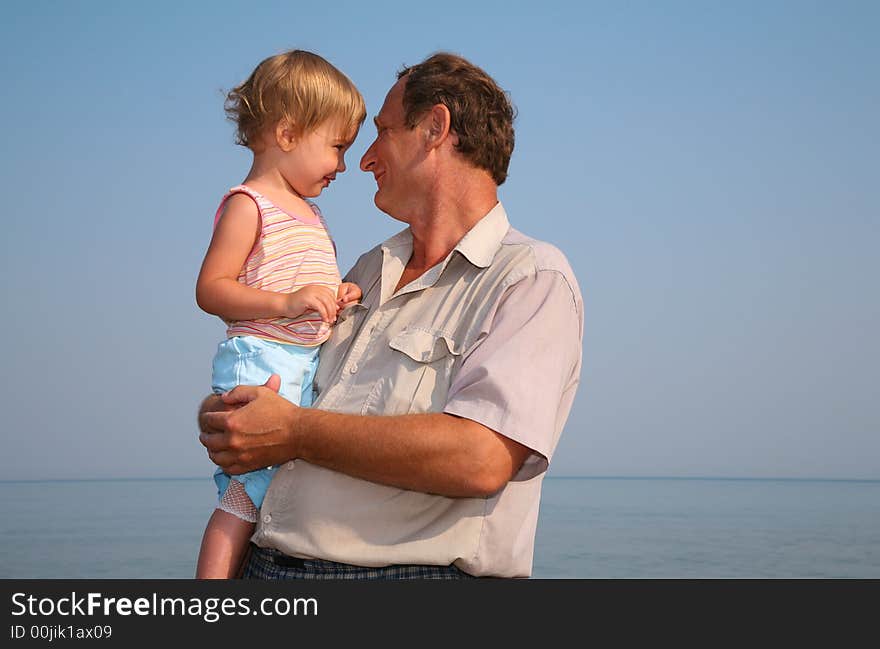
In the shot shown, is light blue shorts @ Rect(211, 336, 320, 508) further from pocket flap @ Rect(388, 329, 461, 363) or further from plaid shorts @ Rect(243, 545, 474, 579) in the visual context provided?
pocket flap @ Rect(388, 329, 461, 363)

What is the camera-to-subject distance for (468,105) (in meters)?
2.89

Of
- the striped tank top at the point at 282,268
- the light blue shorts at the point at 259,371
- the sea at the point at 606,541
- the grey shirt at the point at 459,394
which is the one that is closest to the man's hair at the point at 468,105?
the grey shirt at the point at 459,394

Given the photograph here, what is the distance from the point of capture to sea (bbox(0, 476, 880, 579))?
11.3 meters

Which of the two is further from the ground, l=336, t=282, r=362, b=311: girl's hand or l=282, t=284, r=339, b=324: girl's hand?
l=336, t=282, r=362, b=311: girl's hand

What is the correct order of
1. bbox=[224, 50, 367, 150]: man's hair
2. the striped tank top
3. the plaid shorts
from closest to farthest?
the plaid shorts → the striped tank top → bbox=[224, 50, 367, 150]: man's hair

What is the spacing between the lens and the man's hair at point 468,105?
9.45 ft

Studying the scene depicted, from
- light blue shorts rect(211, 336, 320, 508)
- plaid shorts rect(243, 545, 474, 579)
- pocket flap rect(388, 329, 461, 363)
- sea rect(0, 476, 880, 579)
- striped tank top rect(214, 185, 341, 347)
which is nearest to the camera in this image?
plaid shorts rect(243, 545, 474, 579)

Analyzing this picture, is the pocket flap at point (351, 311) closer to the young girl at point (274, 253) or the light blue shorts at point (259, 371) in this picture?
the young girl at point (274, 253)

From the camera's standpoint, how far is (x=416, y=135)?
2.90 m

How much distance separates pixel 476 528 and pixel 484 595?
0.15m

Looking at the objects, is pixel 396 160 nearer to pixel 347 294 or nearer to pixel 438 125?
pixel 438 125

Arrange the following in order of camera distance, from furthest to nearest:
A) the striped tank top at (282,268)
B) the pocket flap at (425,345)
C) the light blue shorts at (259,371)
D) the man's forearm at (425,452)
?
the striped tank top at (282,268) < the light blue shorts at (259,371) < the pocket flap at (425,345) < the man's forearm at (425,452)

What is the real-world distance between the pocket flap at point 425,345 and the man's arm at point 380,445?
0.74 feet

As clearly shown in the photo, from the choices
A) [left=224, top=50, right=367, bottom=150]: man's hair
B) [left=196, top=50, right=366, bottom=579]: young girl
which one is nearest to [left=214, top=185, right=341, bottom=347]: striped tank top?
[left=196, top=50, right=366, bottom=579]: young girl
